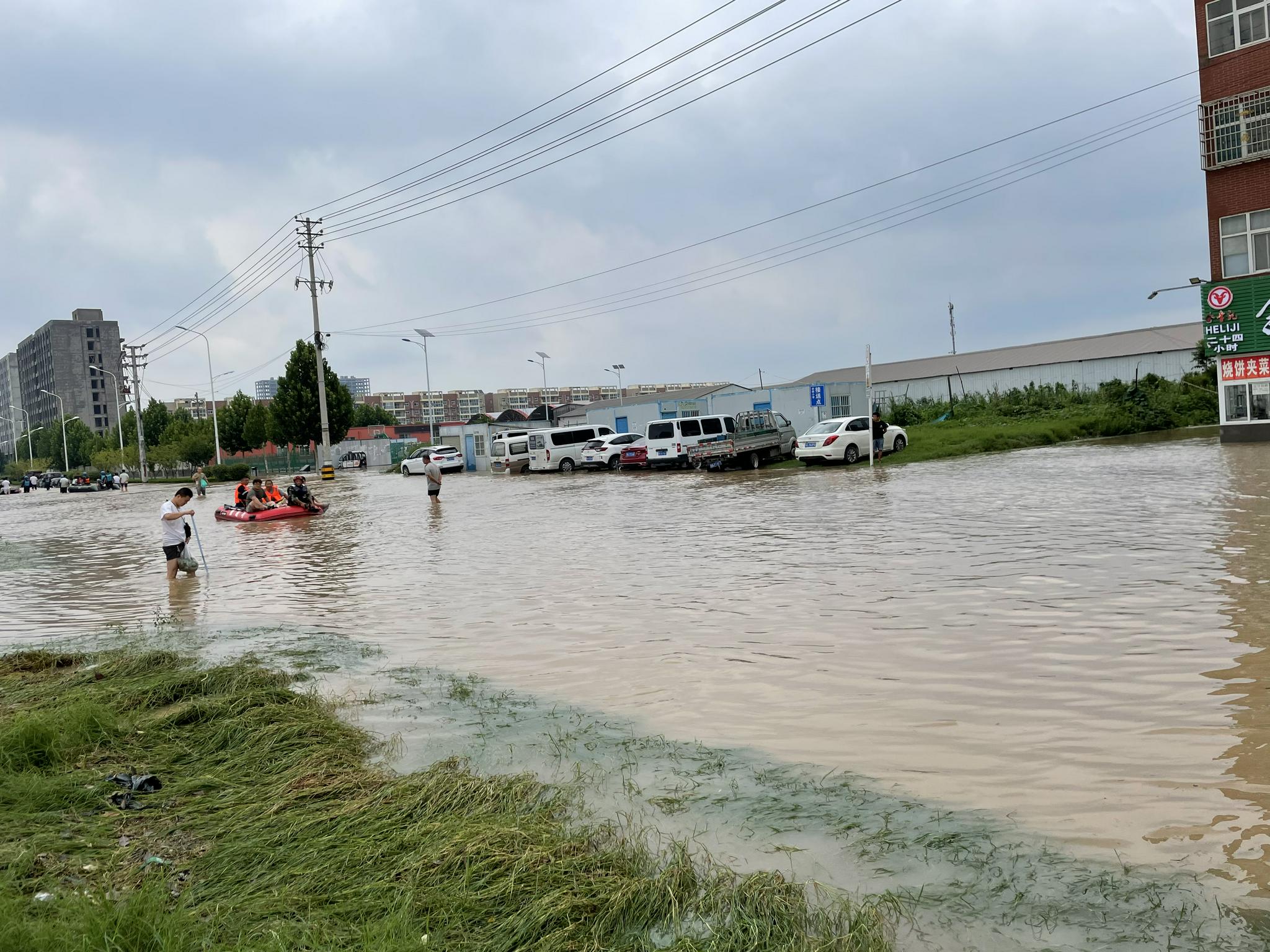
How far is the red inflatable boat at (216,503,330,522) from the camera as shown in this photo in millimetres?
27625

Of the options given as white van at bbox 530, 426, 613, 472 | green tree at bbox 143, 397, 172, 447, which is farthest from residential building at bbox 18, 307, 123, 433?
white van at bbox 530, 426, 613, 472

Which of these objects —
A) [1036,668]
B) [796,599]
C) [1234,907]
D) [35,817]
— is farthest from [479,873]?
[796,599]

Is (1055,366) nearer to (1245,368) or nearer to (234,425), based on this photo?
(1245,368)

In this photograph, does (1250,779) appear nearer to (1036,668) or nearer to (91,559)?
(1036,668)

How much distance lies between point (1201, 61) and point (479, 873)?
35.7 meters

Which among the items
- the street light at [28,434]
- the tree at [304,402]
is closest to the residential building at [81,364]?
the street light at [28,434]

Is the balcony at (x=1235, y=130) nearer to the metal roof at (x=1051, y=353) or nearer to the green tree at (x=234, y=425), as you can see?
the metal roof at (x=1051, y=353)

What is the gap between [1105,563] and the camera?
37.0 ft

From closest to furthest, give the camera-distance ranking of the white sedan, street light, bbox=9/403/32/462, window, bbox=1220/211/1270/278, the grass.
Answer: the grass < window, bbox=1220/211/1270/278 < the white sedan < street light, bbox=9/403/32/462

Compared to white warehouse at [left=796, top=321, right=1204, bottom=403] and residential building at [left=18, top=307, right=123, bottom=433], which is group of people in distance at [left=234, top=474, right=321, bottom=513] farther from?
residential building at [left=18, top=307, right=123, bottom=433]

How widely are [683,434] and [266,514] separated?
55.9 feet

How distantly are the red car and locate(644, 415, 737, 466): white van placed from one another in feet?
2.39

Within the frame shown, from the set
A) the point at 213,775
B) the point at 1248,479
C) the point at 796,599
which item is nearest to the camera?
the point at 213,775

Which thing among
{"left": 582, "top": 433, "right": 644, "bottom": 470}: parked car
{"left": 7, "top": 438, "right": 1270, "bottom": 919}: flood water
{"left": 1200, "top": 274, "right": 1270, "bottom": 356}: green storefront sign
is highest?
{"left": 1200, "top": 274, "right": 1270, "bottom": 356}: green storefront sign
